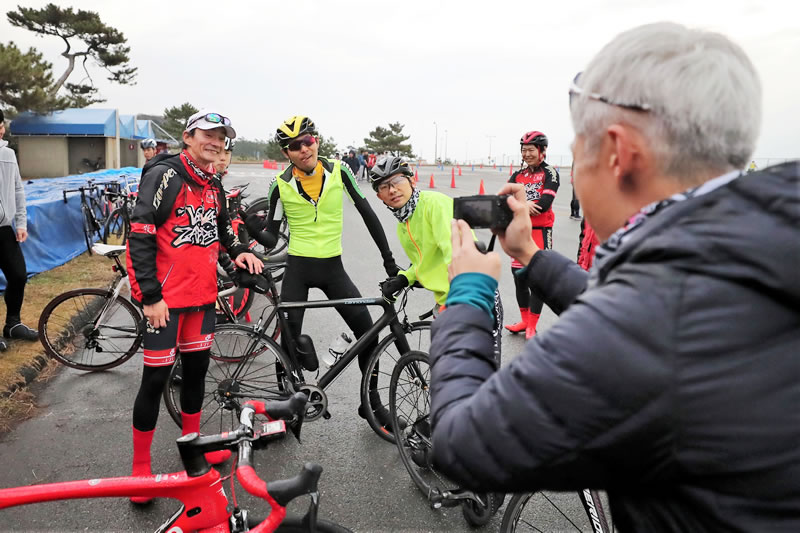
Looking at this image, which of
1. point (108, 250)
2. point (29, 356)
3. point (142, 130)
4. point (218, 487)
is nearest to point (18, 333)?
point (29, 356)

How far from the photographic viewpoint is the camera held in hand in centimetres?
→ 154

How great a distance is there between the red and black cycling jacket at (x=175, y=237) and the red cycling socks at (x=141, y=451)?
2.63 ft

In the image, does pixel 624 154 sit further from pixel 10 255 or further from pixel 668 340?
pixel 10 255

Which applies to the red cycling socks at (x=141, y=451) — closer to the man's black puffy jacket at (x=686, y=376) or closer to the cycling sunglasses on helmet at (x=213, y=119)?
the cycling sunglasses on helmet at (x=213, y=119)

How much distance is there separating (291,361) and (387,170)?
1.56 metres

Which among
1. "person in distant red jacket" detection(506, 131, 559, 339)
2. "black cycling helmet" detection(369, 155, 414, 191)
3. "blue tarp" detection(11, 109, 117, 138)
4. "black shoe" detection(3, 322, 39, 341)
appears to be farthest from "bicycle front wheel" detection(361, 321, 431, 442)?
"blue tarp" detection(11, 109, 117, 138)

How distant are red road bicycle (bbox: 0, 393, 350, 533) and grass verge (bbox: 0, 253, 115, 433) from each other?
2698mm

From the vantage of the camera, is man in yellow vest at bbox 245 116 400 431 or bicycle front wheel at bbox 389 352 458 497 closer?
bicycle front wheel at bbox 389 352 458 497

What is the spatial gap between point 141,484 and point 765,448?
2.03m

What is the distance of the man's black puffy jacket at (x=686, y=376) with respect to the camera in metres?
0.73

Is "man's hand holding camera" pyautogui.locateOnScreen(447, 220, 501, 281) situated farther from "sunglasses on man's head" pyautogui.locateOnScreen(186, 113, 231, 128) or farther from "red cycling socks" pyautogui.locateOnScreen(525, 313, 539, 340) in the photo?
"red cycling socks" pyautogui.locateOnScreen(525, 313, 539, 340)

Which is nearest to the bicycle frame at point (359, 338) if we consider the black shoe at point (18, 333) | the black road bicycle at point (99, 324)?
the black road bicycle at point (99, 324)

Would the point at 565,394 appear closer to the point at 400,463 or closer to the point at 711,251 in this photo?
the point at 711,251

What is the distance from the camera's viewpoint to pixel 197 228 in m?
3.29
